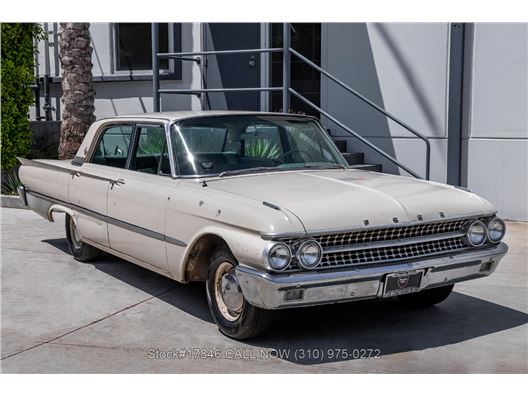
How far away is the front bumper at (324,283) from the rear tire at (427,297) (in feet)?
2.34

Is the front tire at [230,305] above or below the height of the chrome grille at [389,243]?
below

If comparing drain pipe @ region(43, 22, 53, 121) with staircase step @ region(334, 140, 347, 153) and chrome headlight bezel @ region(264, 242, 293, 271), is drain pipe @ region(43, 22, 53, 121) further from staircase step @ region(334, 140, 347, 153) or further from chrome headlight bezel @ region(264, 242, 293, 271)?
chrome headlight bezel @ region(264, 242, 293, 271)

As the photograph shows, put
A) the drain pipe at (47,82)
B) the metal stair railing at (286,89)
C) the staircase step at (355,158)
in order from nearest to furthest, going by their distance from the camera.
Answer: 1. the metal stair railing at (286,89)
2. the staircase step at (355,158)
3. the drain pipe at (47,82)

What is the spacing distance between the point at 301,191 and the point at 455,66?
570 cm

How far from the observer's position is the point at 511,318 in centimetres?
548

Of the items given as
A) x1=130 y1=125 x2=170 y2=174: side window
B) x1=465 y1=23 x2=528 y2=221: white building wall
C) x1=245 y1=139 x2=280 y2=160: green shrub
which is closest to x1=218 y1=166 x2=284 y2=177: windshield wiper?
x1=245 y1=139 x2=280 y2=160: green shrub

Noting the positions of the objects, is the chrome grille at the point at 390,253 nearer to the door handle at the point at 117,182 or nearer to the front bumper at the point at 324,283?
the front bumper at the point at 324,283

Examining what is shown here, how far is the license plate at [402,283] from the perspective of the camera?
4652mm

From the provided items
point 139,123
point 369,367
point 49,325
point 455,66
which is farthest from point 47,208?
point 455,66

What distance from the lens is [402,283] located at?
15.5 ft

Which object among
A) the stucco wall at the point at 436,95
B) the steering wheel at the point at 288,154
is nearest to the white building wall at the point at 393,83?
the stucco wall at the point at 436,95

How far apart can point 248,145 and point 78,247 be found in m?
2.43

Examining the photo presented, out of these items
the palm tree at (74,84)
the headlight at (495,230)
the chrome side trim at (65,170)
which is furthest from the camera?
the palm tree at (74,84)
